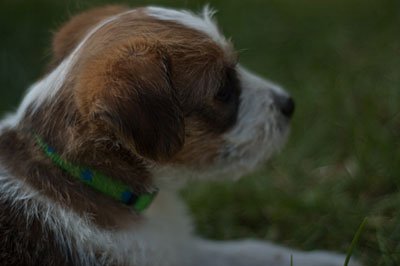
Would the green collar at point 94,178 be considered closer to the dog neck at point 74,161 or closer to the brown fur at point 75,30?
the dog neck at point 74,161

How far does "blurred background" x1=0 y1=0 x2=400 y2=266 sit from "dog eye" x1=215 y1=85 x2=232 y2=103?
518 mm

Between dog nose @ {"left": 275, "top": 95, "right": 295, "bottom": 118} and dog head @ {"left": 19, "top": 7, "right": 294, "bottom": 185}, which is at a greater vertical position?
dog head @ {"left": 19, "top": 7, "right": 294, "bottom": 185}

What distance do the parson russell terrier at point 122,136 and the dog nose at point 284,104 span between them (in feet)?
0.30

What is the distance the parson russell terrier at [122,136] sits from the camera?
223cm

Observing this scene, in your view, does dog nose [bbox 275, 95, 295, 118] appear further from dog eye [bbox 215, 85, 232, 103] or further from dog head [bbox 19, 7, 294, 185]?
dog eye [bbox 215, 85, 232, 103]

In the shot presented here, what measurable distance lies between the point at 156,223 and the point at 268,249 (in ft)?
2.60

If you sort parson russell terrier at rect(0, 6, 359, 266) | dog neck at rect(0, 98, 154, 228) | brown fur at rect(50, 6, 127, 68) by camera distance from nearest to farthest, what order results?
1. parson russell terrier at rect(0, 6, 359, 266)
2. dog neck at rect(0, 98, 154, 228)
3. brown fur at rect(50, 6, 127, 68)

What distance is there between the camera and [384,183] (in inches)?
137

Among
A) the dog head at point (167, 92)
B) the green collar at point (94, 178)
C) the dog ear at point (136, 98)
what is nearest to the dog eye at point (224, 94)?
the dog head at point (167, 92)

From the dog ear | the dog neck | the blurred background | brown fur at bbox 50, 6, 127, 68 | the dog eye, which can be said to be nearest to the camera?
the dog ear

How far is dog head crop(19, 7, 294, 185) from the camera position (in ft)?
7.16

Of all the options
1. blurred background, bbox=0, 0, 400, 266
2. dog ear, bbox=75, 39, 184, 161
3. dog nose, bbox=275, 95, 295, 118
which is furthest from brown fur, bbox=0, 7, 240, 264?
blurred background, bbox=0, 0, 400, 266

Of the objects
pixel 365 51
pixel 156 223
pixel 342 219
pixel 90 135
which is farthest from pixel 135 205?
pixel 365 51

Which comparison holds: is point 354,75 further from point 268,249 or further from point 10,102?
point 10,102
